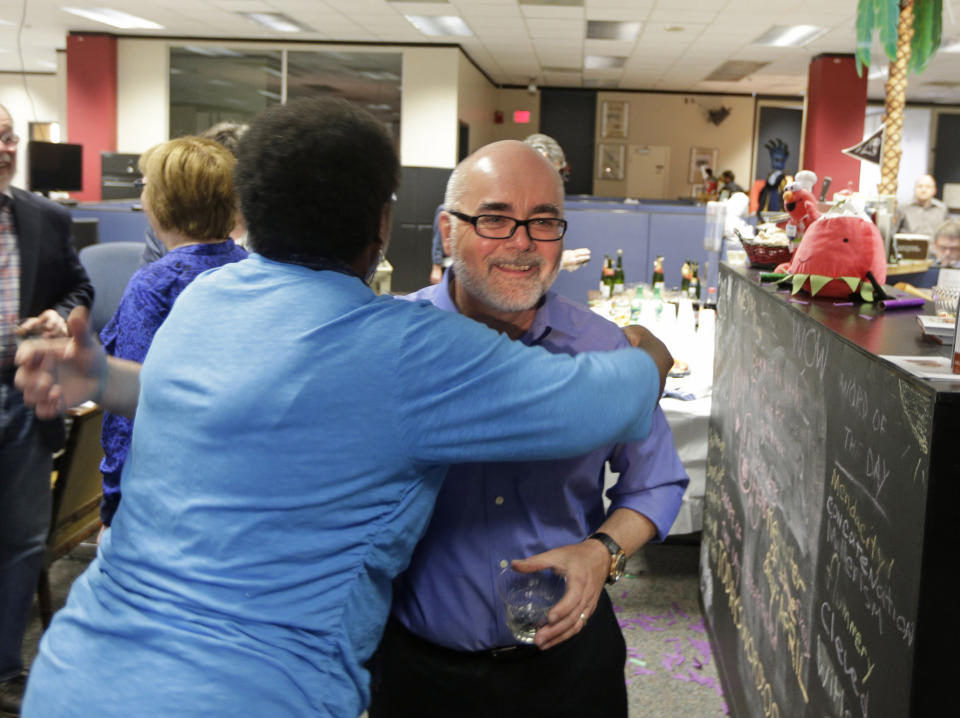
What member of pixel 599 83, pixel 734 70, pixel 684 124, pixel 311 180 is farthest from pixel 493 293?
pixel 684 124

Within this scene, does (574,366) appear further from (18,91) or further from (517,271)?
(18,91)

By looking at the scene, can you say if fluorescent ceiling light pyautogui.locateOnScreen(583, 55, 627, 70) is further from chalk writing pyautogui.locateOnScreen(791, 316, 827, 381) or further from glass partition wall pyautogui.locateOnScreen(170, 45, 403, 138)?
chalk writing pyautogui.locateOnScreen(791, 316, 827, 381)

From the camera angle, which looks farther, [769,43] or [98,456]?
[769,43]

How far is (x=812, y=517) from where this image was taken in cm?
153

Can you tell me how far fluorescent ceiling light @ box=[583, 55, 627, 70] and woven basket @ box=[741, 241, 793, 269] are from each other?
10462 mm

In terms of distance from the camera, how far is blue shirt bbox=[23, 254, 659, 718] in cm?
88

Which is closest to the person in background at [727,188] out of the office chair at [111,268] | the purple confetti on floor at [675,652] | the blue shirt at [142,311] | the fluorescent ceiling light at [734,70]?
the fluorescent ceiling light at [734,70]

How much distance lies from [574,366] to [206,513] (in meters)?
0.40

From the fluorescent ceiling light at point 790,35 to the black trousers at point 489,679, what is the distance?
31.2 ft

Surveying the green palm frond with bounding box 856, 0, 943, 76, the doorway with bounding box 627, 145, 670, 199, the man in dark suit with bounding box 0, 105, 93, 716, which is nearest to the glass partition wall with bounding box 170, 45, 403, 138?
the doorway with bounding box 627, 145, 670, 199

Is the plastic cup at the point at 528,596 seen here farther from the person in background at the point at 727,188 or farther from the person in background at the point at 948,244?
the person in background at the point at 727,188

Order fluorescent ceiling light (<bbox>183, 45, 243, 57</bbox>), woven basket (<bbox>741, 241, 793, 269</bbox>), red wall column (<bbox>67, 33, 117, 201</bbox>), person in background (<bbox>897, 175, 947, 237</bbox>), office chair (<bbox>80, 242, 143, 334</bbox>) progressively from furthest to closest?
fluorescent ceiling light (<bbox>183, 45, 243, 57</bbox>) → red wall column (<bbox>67, 33, 117, 201</bbox>) → person in background (<bbox>897, 175, 947, 237</bbox>) → office chair (<bbox>80, 242, 143, 334</bbox>) → woven basket (<bbox>741, 241, 793, 269</bbox>)

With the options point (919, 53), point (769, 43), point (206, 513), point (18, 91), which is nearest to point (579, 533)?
point (206, 513)

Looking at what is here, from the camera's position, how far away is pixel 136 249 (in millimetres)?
4066
